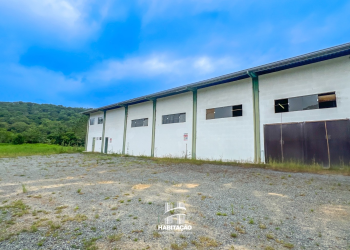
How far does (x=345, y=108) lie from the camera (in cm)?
875

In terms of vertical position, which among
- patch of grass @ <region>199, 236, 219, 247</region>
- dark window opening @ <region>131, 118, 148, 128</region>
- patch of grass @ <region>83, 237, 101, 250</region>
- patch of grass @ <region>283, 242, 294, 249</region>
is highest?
dark window opening @ <region>131, 118, 148, 128</region>

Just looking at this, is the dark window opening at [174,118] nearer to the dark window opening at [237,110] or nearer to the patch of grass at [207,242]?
the dark window opening at [237,110]

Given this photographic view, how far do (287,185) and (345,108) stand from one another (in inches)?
240

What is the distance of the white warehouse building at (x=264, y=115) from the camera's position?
9.02 m

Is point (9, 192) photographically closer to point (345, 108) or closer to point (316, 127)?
point (316, 127)

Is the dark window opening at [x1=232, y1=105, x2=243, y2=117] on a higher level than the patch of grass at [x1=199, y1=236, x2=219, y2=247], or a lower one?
higher

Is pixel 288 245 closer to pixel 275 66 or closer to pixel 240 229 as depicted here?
pixel 240 229

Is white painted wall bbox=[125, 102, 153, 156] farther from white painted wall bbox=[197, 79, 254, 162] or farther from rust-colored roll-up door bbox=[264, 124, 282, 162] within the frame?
rust-colored roll-up door bbox=[264, 124, 282, 162]

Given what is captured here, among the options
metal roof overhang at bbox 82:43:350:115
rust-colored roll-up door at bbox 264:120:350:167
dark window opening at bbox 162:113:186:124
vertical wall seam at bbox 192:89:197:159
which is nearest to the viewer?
rust-colored roll-up door at bbox 264:120:350:167

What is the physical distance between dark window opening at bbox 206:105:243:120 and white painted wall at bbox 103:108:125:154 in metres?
10.8

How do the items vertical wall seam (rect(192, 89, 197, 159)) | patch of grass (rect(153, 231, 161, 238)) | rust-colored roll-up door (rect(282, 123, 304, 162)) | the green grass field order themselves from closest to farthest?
patch of grass (rect(153, 231, 161, 238)) < rust-colored roll-up door (rect(282, 123, 304, 162)) < vertical wall seam (rect(192, 89, 197, 159)) < the green grass field

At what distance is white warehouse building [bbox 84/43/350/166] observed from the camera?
355 inches

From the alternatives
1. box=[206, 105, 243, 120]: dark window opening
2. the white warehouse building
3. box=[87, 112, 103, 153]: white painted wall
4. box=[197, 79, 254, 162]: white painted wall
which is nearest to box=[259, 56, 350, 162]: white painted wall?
the white warehouse building

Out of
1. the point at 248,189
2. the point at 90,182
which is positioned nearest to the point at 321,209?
the point at 248,189
